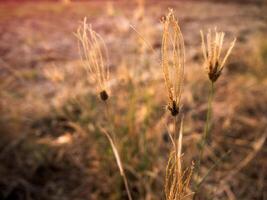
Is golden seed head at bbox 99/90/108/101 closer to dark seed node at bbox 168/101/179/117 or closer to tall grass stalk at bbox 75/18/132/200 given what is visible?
tall grass stalk at bbox 75/18/132/200

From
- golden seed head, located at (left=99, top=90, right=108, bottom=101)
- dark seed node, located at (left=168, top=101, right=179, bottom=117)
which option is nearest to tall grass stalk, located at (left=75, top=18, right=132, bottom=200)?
golden seed head, located at (left=99, top=90, right=108, bottom=101)

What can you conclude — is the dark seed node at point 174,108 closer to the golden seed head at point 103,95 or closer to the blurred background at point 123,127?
the blurred background at point 123,127

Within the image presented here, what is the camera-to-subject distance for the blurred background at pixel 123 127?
125 cm

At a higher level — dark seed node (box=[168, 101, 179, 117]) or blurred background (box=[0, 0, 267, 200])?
dark seed node (box=[168, 101, 179, 117])

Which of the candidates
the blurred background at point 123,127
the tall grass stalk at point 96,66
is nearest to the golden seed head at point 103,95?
the tall grass stalk at point 96,66

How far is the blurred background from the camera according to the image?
125cm

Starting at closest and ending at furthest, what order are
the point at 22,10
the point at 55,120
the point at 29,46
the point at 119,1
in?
the point at 55,120, the point at 29,46, the point at 22,10, the point at 119,1

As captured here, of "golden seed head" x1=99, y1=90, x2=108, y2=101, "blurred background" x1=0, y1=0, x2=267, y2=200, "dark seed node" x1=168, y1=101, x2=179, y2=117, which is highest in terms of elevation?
"golden seed head" x1=99, y1=90, x2=108, y2=101

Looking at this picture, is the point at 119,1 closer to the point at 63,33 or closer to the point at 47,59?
the point at 63,33

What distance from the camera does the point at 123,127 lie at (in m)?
1.31

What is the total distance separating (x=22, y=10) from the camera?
400 cm

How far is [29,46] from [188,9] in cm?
227

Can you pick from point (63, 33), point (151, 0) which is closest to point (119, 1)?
point (151, 0)

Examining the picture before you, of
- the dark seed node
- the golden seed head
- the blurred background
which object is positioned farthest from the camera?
the blurred background
